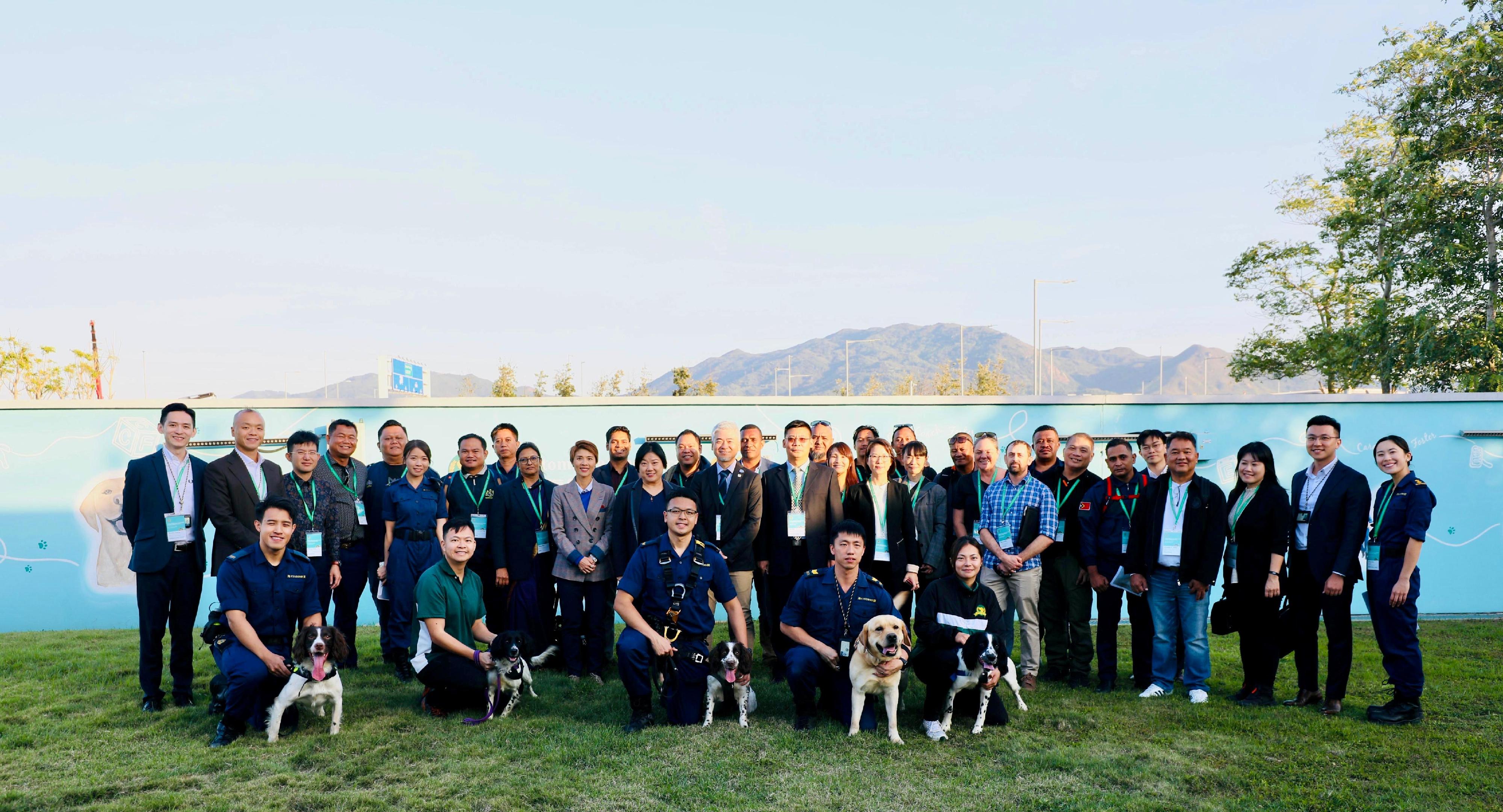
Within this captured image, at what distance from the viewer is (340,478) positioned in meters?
6.31

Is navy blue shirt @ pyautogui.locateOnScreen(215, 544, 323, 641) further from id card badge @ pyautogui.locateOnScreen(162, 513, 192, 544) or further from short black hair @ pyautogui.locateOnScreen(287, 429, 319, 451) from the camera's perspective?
short black hair @ pyautogui.locateOnScreen(287, 429, 319, 451)

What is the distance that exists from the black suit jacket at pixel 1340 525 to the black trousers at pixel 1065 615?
1.38 meters

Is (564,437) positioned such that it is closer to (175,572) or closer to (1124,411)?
(175,572)

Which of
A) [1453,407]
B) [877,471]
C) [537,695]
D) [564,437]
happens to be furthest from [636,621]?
[1453,407]

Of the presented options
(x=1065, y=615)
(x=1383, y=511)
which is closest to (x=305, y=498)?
(x=1065, y=615)

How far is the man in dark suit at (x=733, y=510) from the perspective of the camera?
600 cm

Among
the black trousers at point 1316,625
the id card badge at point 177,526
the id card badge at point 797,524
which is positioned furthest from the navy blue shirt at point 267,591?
the black trousers at point 1316,625

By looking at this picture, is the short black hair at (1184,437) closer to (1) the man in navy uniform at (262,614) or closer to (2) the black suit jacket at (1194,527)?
(2) the black suit jacket at (1194,527)

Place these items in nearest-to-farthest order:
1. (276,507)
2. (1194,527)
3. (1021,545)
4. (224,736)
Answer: (224,736) < (276,507) < (1194,527) < (1021,545)

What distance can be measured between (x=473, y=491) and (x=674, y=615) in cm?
225

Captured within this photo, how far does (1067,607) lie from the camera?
19.7 ft

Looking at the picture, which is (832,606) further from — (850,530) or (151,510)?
(151,510)

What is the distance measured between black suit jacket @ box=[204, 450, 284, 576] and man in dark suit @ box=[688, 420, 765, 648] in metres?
2.85

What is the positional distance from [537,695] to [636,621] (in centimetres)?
105
